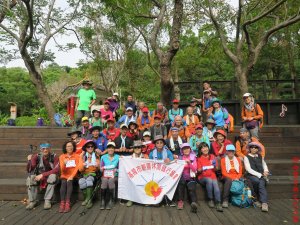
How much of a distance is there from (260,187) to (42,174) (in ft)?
15.3

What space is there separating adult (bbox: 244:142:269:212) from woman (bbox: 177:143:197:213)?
→ 1.19 m

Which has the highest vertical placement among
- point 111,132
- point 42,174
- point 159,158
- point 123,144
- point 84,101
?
point 84,101

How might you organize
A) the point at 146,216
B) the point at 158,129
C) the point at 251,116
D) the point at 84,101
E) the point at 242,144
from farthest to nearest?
the point at 84,101, the point at 251,116, the point at 158,129, the point at 242,144, the point at 146,216

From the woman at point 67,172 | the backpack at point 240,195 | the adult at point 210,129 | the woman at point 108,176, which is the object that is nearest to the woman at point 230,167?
the backpack at point 240,195

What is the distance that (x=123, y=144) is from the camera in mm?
6551

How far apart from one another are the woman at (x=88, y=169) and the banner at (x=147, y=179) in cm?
59

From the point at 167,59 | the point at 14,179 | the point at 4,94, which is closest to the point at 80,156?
the point at 14,179

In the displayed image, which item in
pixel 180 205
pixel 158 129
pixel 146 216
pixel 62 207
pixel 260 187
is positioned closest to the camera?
pixel 146 216

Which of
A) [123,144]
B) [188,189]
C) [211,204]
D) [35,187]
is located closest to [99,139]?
[123,144]

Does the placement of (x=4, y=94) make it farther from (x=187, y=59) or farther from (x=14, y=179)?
(x=14, y=179)

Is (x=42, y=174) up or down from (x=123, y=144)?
down

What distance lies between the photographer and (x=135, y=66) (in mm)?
24734

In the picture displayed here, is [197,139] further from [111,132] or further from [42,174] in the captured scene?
[42,174]

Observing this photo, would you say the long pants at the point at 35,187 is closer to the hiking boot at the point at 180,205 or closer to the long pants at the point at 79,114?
the hiking boot at the point at 180,205
